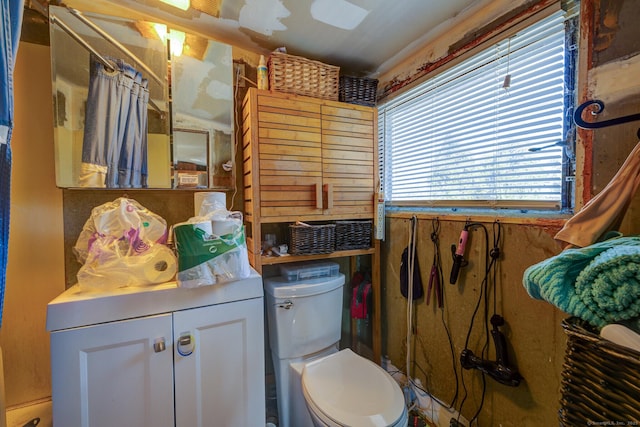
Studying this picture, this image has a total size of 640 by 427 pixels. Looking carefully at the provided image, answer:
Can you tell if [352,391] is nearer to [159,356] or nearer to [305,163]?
[159,356]

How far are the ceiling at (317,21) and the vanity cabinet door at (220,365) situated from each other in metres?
1.30

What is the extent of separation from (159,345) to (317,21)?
1.54 m

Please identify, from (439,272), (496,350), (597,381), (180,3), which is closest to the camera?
(597,381)

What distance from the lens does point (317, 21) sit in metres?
1.25

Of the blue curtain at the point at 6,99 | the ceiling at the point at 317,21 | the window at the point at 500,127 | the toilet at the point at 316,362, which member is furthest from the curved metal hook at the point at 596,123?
the blue curtain at the point at 6,99

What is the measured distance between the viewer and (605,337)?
44cm

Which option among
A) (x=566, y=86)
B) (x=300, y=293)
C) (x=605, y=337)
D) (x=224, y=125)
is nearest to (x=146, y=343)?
(x=300, y=293)

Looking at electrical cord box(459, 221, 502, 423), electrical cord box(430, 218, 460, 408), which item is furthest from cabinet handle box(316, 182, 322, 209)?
electrical cord box(459, 221, 502, 423)

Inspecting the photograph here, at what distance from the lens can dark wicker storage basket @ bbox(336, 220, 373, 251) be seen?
153 centimetres

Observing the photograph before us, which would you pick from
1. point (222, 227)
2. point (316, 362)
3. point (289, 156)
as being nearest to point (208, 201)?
point (222, 227)

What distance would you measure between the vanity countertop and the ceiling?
1213 mm

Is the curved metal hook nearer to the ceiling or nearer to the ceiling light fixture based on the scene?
the ceiling

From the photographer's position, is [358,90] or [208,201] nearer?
[208,201]

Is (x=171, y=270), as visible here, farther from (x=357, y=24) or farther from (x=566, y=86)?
(x=566, y=86)
